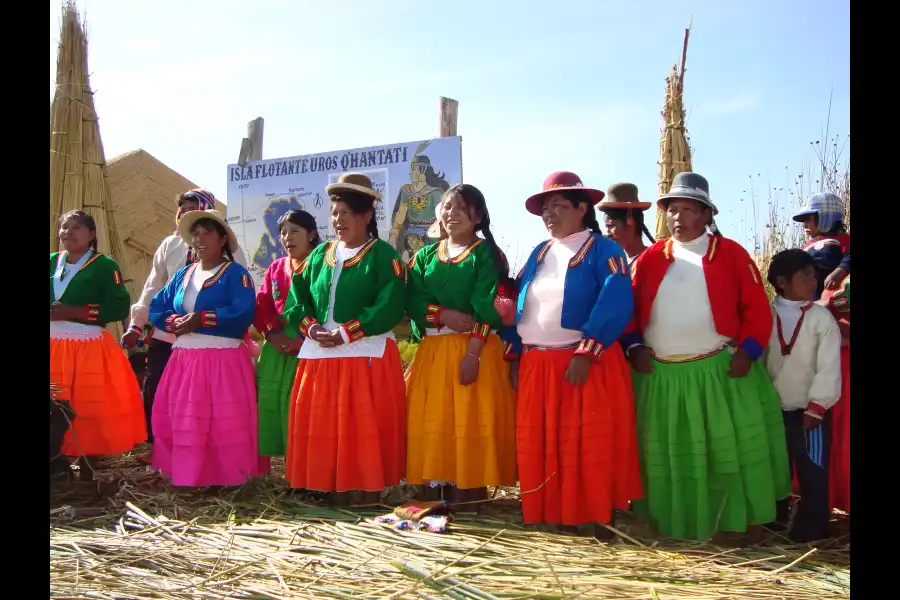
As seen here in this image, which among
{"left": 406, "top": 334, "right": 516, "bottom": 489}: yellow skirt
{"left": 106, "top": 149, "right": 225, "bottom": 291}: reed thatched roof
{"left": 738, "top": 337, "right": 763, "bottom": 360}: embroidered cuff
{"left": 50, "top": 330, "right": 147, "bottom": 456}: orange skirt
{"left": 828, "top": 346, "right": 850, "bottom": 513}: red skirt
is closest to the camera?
{"left": 738, "top": 337, "right": 763, "bottom": 360}: embroidered cuff

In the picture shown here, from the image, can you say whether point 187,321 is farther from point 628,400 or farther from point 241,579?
point 628,400

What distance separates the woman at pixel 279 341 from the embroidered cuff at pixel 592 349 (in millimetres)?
2122

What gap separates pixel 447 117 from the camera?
7.26 metres

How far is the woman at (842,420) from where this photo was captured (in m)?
4.35

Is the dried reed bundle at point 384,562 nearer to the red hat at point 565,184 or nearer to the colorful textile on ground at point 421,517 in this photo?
the colorful textile on ground at point 421,517

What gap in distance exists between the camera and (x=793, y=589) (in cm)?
325

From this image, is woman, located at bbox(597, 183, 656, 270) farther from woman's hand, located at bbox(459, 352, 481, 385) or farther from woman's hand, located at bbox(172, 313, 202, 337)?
woman's hand, located at bbox(172, 313, 202, 337)

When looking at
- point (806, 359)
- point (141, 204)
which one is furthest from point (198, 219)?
point (141, 204)

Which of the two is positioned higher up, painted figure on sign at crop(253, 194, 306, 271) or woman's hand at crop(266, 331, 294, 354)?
painted figure on sign at crop(253, 194, 306, 271)

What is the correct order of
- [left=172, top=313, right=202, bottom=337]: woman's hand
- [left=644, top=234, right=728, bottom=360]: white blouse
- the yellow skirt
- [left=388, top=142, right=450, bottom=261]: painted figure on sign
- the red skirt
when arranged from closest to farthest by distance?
[left=644, top=234, right=728, bottom=360]: white blouse
the red skirt
the yellow skirt
[left=172, top=313, right=202, bottom=337]: woman's hand
[left=388, top=142, right=450, bottom=261]: painted figure on sign

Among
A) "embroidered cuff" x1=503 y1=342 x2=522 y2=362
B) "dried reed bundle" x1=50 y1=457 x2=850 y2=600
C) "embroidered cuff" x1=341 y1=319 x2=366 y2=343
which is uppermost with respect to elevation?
"embroidered cuff" x1=341 y1=319 x2=366 y2=343

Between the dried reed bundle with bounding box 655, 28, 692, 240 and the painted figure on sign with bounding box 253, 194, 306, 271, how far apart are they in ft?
12.6

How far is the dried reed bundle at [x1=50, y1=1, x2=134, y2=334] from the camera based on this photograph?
7691 mm

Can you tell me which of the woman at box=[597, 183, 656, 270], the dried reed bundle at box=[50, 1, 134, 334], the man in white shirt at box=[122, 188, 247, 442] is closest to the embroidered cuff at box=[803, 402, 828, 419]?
the woman at box=[597, 183, 656, 270]
